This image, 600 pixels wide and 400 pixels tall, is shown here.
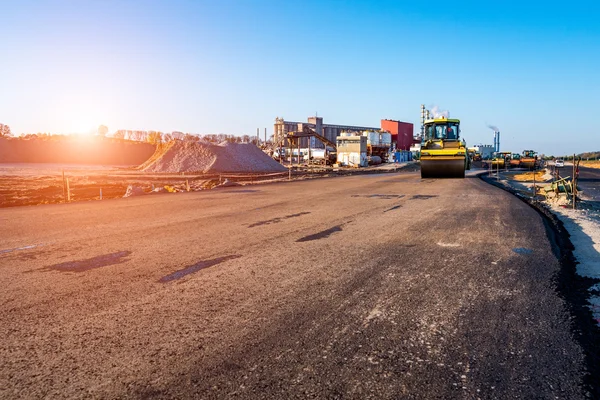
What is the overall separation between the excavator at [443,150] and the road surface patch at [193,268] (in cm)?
2106

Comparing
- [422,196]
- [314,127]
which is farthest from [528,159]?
[314,127]

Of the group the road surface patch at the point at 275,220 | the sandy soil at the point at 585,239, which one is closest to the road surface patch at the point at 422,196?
the sandy soil at the point at 585,239

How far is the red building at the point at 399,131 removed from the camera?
11250cm

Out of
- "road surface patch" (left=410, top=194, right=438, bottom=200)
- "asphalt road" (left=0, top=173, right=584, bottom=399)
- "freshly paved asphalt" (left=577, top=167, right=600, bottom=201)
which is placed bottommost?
"freshly paved asphalt" (left=577, top=167, right=600, bottom=201)

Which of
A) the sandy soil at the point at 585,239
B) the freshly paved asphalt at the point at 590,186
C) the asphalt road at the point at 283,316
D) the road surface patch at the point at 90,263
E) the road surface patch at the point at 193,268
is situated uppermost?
the road surface patch at the point at 90,263

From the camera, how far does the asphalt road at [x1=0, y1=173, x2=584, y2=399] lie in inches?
111

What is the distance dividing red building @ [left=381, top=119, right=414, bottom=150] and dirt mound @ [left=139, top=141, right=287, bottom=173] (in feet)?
224

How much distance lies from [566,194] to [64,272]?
51.8 ft

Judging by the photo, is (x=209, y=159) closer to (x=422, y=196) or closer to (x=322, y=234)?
(x=422, y=196)

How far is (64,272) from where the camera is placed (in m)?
5.42

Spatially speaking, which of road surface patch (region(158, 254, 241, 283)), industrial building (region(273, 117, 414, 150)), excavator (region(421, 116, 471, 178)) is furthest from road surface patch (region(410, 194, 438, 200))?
industrial building (region(273, 117, 414, 150))

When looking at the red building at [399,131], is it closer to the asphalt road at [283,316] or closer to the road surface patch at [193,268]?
the asphalt road at [283,316]

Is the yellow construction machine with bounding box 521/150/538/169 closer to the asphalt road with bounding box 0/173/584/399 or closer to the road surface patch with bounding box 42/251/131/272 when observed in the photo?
the asphalt road with bounding box 0/173/584/399

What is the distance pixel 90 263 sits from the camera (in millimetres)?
5879
